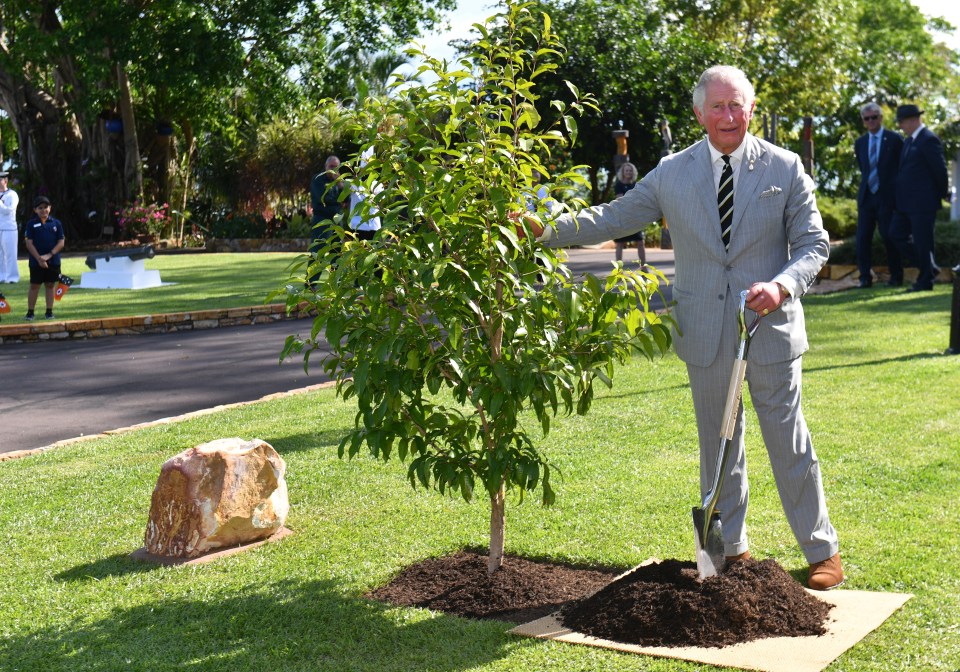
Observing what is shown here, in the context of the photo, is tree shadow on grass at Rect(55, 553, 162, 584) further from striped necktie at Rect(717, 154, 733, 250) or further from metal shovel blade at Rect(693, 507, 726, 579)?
striped necktie at Rect(717, 154, 733, 250)

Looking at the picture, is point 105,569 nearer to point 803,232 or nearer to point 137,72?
point 803,232

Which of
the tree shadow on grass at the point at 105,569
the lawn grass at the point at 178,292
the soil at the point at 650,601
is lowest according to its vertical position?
the tree shadow on grass at the point at 105,569

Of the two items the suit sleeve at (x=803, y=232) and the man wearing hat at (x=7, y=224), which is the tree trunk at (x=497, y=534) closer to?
the suit sleeve at (x=803, y=232)

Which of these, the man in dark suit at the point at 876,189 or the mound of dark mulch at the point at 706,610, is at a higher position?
the man in dark suit at the point at 876,189

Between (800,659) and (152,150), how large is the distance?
36.4 m

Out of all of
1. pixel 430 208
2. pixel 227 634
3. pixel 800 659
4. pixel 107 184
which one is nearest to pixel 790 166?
pixel 430 208

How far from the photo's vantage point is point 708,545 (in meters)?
4.38

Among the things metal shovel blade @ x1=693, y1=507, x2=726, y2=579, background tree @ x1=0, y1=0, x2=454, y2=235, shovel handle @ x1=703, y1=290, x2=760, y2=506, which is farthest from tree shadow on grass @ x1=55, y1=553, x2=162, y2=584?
background tree @ x1=0, y1=0, x2=454, y2=235

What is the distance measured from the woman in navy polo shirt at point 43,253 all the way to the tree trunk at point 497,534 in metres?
12.8

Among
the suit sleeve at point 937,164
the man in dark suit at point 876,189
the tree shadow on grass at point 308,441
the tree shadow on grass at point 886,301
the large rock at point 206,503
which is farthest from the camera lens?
the man in dark suit at point 876,189

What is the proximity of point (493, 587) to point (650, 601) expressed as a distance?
77cm

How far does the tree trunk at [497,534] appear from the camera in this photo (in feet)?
16.0

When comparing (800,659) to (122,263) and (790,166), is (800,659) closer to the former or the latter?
(790,166)

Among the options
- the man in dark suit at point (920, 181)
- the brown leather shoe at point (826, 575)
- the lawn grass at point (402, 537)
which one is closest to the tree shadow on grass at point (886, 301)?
the man in dark suit at point (920, 181)
